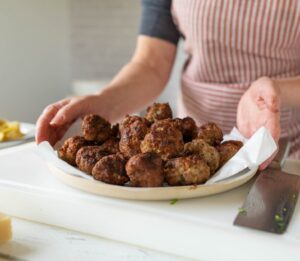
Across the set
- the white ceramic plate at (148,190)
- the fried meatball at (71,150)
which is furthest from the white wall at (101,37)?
Result: the white ceramic plate at (148,190)

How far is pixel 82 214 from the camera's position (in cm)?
71

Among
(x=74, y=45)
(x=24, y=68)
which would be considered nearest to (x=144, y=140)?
(x=24, y=68)

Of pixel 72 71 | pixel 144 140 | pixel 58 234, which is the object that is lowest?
pixel 72 71

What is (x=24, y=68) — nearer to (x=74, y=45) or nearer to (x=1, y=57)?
(x=1, y=57)

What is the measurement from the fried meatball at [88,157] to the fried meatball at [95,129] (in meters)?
0.06

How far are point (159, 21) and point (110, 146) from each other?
667mm

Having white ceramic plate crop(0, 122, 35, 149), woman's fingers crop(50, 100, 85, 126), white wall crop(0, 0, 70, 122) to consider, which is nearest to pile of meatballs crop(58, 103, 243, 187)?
woman's fingers crop(50, 100, 85, 126)

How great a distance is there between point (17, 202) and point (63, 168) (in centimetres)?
8

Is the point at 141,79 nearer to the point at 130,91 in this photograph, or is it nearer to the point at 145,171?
the point at 130,91

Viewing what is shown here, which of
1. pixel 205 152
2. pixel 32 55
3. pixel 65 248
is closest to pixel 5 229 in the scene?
pixel 65 248

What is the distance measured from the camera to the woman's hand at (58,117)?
96 centimetres

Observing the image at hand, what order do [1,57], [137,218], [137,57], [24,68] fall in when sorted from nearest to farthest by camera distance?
[137,218], [137,57], [1,57], [24,68]

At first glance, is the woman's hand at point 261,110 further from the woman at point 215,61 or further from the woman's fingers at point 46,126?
the woman's fingers at point 46,126

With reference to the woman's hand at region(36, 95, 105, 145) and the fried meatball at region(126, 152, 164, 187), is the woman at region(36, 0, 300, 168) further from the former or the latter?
the fried meatball at region(126, 152, 164, 187)
